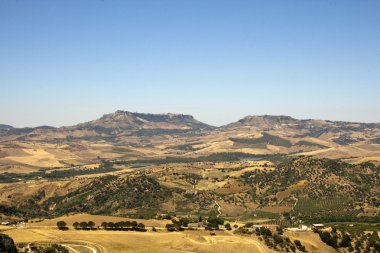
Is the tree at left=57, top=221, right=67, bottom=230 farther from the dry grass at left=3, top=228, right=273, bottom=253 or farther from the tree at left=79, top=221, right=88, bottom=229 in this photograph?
the tree at left=79, top=221, right=88, bottom=229

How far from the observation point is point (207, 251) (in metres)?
144

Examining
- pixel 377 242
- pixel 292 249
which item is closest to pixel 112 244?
pixel 292 249

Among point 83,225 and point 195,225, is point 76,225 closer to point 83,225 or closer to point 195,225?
point 83,225

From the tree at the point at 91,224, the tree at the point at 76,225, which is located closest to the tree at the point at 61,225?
the tree at the point at 76,225

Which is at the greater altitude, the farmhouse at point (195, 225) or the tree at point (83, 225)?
the tree at point (83, 225)

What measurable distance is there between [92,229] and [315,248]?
85272mm

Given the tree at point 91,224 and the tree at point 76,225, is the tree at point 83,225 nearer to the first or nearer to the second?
the tree at point 91,224

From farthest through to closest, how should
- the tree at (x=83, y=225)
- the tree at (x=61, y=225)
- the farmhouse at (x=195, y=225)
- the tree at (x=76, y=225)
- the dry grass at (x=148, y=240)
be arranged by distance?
the farmhouse at (x=195, y=225), the tree at (x=83, y=225), the tree at (x=76, y=225), the tree at (x=61, y=225), the dry grass at (x=148, y=240)

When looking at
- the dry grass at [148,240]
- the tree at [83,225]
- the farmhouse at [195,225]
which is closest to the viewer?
the dry grass at [148,240]

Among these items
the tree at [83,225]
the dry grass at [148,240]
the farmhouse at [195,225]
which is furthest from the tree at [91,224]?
the farmhouse at [195,225]

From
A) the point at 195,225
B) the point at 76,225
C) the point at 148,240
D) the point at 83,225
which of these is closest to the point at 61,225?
the point at 76,225

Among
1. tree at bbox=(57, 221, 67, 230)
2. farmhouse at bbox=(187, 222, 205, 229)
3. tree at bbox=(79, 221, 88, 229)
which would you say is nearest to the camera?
tree at bbox=(57, 221, 67, 230)

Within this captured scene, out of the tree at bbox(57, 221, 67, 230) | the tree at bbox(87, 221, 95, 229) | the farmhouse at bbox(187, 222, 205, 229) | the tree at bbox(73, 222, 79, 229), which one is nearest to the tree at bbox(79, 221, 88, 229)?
the tree at bbox(87, 221, 95, 229)

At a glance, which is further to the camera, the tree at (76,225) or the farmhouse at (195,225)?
the farmhouse at (195,225)
